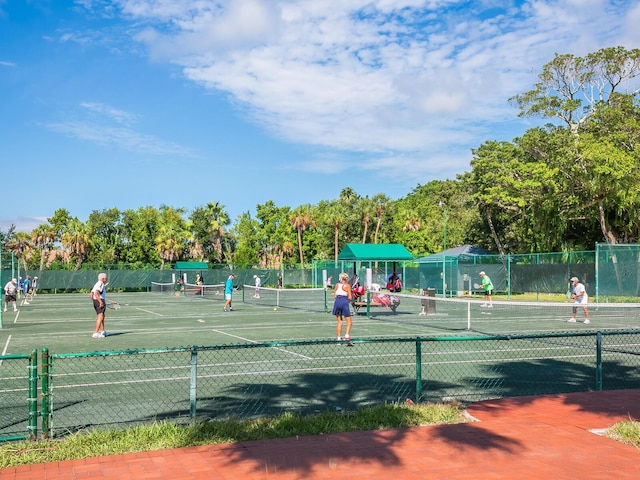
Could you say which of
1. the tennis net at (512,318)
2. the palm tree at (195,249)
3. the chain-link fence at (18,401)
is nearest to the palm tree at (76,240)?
the palm tree at (195,249)

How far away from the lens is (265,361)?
1328 cm

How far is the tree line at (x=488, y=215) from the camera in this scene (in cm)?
4053

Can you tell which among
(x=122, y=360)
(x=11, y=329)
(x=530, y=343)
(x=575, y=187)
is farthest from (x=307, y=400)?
(x=575, y=187)

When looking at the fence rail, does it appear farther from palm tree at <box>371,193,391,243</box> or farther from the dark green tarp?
palm tree at <box>371,193,391,243</box>

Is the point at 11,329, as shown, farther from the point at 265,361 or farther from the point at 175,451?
the point at 175,451

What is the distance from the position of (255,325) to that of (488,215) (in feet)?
109

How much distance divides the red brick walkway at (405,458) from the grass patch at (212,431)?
18 centimetres

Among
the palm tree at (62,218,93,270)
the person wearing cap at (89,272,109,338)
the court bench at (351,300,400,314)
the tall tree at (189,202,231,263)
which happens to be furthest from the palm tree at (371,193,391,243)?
the person wearing cap at (89,272,109,338)

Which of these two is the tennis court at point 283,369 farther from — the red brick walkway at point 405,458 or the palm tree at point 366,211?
the palm tree at point 366,211

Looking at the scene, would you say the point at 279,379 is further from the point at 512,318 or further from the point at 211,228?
the point at 211,228

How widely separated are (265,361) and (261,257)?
244 ft

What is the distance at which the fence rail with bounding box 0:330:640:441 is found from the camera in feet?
27.2

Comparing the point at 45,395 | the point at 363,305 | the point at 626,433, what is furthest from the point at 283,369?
the point at 363,305

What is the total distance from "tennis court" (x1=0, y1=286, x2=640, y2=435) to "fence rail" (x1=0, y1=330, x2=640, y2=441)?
0.07 ft
